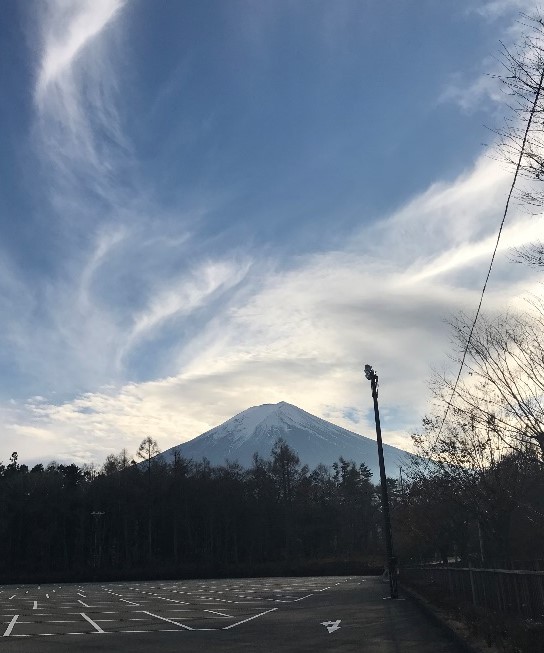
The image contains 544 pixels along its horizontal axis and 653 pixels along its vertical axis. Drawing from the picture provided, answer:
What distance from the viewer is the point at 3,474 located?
319 ft

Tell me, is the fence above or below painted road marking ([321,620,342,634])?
above

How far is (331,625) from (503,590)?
5522mm

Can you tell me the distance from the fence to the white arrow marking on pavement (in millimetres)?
2921

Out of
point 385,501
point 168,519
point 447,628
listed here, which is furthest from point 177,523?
point 447,628

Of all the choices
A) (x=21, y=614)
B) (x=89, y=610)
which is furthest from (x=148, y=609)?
(x=21, y=614)

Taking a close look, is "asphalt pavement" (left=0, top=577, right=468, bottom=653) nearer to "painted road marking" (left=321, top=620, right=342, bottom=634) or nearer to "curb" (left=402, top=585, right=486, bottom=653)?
"painted road marking" (left=321, top=620, right=342, bottom=634)

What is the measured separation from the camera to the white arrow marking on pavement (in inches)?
551

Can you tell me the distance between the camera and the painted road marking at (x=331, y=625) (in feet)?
46.0

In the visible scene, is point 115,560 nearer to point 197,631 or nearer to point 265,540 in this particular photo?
point 265,540

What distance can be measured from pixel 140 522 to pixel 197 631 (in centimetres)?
7239

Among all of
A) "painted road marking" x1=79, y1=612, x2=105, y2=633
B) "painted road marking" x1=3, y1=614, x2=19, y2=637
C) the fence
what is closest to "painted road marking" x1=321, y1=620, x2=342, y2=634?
the fence

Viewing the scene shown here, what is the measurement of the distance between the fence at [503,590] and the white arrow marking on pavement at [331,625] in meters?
2.92

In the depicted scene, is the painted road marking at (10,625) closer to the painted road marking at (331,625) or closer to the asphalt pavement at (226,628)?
the asphalt pavement at (226,628)

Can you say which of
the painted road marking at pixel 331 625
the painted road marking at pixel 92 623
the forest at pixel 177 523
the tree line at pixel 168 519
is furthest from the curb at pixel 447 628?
the tree line at pixel 168 519
